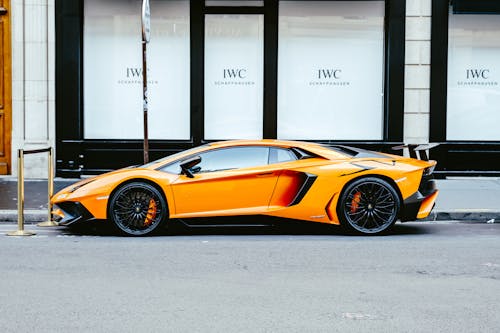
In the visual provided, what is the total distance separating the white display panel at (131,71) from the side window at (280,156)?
649cm

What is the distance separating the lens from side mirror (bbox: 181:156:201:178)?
977 cm

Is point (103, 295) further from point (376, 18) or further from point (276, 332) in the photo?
point (376, 18)

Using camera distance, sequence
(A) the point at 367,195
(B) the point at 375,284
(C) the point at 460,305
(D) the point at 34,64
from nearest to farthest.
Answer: (C) the point at 460,305, (B) the point at 375,284, (A) the point at 367,195, (D) the point at 34,64

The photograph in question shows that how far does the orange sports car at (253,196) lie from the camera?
382 inches

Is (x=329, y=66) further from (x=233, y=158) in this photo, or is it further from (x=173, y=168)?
(x=173, y=168)

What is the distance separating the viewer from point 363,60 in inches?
642

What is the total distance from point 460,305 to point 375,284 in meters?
0.92

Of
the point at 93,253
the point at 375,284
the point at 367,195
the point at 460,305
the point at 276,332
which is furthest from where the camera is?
the point at 367,195

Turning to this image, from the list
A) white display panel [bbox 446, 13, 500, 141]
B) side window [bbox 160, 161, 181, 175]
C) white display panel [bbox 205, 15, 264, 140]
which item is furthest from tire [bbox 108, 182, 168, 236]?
white display panel [bbox 446, 13, 500, 141]

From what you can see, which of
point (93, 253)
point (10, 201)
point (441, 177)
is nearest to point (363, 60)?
point (441, 177)

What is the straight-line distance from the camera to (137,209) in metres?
9.76

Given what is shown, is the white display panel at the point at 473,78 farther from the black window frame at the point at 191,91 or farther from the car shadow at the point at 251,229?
the car shadow at the point at 251,229

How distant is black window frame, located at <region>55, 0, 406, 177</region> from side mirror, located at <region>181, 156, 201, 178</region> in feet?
20.8

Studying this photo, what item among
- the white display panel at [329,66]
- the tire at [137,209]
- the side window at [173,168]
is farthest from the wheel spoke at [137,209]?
the white display panel at [329,66]
